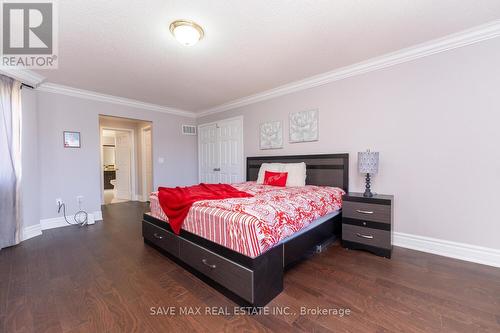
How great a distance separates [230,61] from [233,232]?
2.30 m

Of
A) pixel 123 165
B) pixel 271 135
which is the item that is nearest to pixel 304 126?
pixel 271 135

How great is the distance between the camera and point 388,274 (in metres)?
2.05

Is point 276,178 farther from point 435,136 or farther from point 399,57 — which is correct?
point 399,57

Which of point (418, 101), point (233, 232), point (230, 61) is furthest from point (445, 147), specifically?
point (230, 61)

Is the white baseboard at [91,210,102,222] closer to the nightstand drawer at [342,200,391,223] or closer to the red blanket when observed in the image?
the red blanket

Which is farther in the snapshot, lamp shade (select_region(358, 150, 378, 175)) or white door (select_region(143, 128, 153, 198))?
white door (select_region(143, 128, 153, 198))

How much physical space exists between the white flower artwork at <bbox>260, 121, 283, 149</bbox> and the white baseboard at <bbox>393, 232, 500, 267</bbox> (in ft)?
7.67

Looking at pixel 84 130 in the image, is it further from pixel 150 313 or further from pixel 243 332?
pixel 243 332

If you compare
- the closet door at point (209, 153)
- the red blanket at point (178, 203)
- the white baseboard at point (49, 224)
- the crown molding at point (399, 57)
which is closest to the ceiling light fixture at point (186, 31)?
the red blanket at point (178, 203)

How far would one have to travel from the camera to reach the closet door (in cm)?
532

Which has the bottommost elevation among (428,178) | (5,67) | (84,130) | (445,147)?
(428,178)

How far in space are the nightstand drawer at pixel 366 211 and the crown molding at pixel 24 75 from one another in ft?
15.8

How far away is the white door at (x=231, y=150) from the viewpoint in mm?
4770

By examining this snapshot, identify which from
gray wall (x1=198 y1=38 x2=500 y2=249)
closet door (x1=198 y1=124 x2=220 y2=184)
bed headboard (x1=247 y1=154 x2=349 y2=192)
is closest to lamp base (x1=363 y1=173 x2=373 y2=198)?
gray wall (x1=198 y1=38 x2=500 y2=249)
